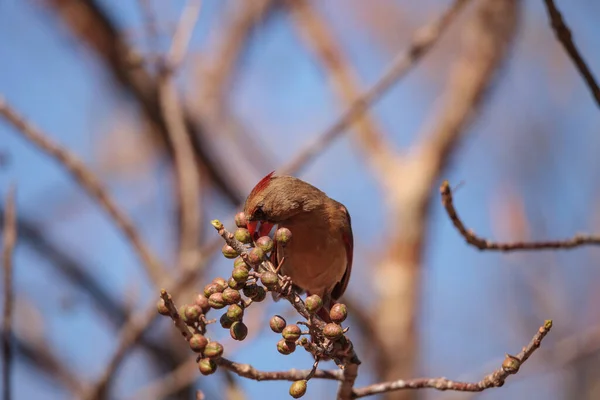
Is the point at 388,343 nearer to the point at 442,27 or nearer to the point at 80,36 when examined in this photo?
the point at 442,27

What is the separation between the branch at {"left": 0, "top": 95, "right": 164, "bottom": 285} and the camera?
3.92 meters

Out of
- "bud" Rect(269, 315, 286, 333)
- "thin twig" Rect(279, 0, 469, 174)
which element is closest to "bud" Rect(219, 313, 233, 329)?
A: "bud" Rect(269, 315, 286, 333)

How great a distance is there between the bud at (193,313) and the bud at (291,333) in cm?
25

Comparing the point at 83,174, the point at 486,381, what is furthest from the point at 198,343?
the point at 83,174

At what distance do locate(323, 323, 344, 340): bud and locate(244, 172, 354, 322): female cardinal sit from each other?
3.27 feet

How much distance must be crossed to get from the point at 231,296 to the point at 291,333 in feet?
0.57

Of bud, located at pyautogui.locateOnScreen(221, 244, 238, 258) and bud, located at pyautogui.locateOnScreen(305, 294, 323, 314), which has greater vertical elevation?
bud, located at pyautogui.locateOnScreen(221, 244, 238, 258)

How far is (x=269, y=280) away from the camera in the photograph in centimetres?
174

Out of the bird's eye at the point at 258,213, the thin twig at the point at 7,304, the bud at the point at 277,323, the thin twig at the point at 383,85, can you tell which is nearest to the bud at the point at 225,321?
the bud at the point at 277,323

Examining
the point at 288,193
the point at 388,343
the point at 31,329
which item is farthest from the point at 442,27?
the point at 31,329

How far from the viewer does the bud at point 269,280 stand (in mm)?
1737

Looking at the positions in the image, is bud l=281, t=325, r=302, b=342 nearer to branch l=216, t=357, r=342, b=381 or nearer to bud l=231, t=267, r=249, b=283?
bud l=231, t=267, r=249, b=283

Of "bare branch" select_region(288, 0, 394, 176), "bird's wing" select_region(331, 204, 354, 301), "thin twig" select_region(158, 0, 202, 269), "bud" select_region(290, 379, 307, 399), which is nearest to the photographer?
"bud" select_region(290, 379, 307, 399)

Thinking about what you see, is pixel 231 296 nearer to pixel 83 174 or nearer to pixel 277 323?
pixel 277 323
